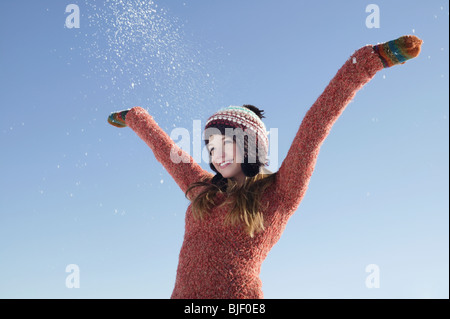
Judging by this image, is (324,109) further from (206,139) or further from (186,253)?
(186,253)

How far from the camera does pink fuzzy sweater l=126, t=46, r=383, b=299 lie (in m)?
2.00

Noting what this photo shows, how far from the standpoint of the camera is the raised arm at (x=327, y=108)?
1.86m

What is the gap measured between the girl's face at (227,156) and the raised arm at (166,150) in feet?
0.86

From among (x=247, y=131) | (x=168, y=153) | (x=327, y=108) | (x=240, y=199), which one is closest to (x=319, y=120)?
(x=327, y=108)

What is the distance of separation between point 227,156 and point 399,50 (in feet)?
3.40

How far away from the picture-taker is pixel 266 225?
86.1 inches

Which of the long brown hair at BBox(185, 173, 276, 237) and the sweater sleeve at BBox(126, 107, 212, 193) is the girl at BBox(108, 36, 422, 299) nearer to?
the long brown hair at BBox(185, 173, 276, 237)

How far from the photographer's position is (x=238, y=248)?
83.7 inches

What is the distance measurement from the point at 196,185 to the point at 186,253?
442 mm

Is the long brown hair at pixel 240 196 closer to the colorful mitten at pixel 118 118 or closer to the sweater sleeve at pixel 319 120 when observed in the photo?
the sweater sleeve at pixel 319 120

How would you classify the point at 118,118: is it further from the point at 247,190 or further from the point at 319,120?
the point at 319,120

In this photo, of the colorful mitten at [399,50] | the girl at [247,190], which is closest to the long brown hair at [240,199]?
the girl at [247,190]
